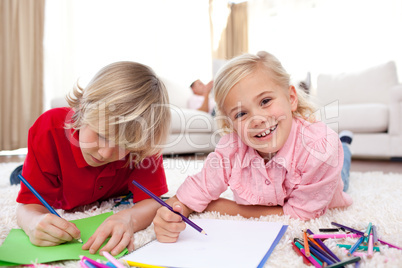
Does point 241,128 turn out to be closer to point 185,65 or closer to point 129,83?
point 129,83

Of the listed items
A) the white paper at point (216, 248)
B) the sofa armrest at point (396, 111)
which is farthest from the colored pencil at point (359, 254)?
the sofa armrest at point (396, 111)

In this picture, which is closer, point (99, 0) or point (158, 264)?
point (158, 264)

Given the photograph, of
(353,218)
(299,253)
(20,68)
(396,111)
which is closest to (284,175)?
(353,218)

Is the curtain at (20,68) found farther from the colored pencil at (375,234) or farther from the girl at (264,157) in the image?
the colored pencil at (375,234)

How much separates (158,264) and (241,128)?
17.5 inches

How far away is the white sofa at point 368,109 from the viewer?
2.53m

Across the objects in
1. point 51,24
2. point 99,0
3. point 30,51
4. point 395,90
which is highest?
point 99,0

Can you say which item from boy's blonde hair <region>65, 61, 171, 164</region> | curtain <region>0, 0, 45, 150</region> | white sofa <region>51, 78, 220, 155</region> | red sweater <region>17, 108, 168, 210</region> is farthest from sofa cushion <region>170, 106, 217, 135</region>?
boy's blonde hair <region>65, 61, 171, 164</region>

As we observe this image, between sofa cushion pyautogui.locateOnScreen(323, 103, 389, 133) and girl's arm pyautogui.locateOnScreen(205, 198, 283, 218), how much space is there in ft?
6.20

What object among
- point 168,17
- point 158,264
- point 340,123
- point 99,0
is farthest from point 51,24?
point 158,264

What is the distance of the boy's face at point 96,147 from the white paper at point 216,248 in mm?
235

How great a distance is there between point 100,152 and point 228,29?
Result: 4867 millimetres

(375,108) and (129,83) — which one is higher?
(129,83)

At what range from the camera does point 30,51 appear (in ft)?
10.5
